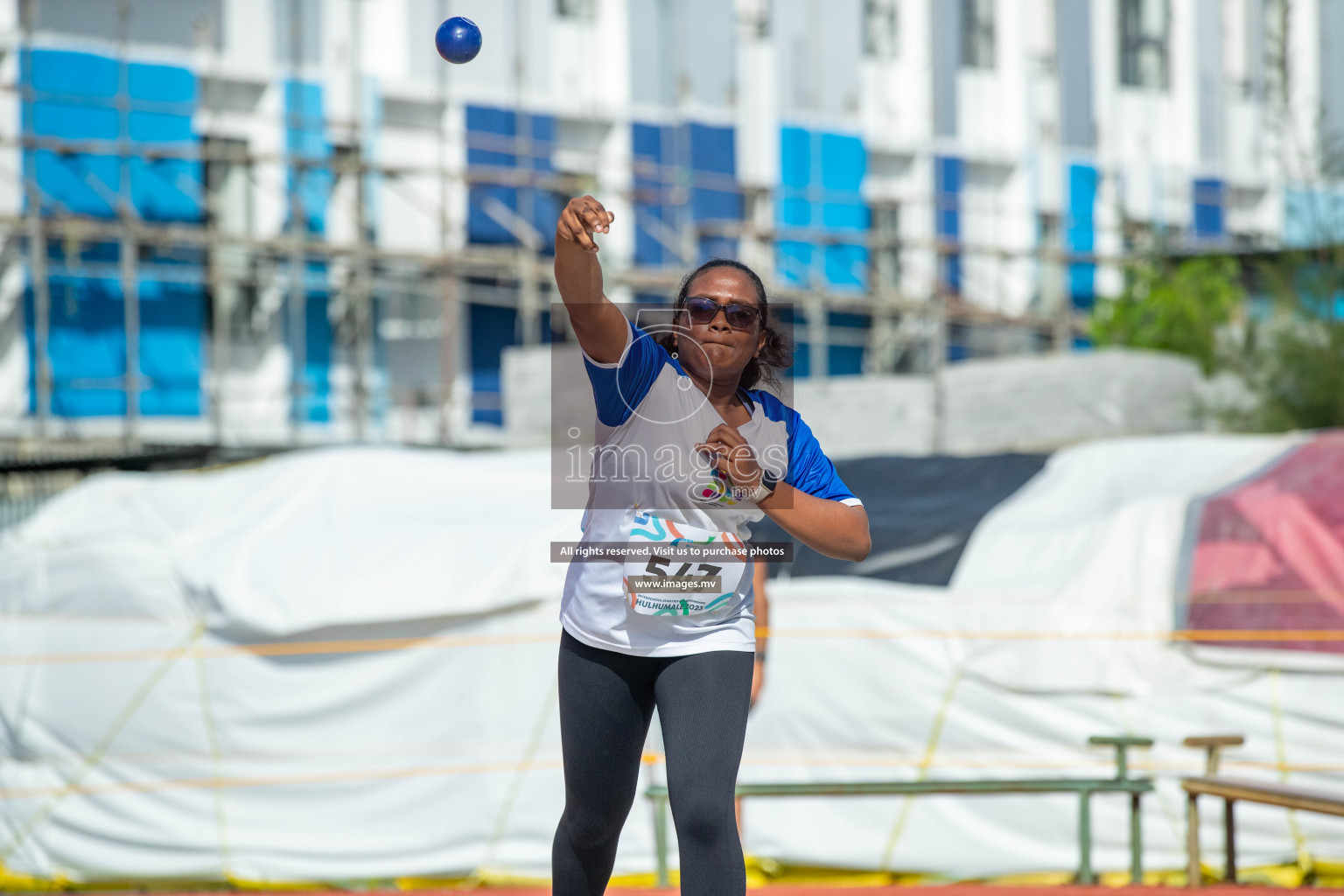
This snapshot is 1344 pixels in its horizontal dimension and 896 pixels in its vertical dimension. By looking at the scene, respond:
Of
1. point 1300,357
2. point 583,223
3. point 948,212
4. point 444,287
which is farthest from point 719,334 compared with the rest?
point 948,212

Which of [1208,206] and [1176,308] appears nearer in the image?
[1176,308]

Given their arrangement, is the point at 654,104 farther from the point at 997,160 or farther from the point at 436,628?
the point at 436,628

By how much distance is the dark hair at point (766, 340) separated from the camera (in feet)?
9.69

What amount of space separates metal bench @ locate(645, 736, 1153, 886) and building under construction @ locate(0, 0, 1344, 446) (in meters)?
7.32

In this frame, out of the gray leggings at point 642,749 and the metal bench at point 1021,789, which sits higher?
the gray leggings at point 642,749

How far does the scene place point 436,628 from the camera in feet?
26.2

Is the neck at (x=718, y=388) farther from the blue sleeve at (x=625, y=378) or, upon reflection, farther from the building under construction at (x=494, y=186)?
the building under construction at (x=494, y=186)

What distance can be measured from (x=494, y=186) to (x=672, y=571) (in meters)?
17.4

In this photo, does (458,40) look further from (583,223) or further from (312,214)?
(312,214)

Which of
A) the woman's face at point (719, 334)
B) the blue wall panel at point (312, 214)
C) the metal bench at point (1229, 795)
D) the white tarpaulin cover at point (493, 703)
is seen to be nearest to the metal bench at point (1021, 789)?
the metal bench at point (1229, 795)

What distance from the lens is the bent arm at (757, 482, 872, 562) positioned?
2793mm

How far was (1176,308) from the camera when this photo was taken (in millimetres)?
17703

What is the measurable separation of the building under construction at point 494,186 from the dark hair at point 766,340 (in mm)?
10273

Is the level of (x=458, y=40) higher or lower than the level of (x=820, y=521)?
higher
